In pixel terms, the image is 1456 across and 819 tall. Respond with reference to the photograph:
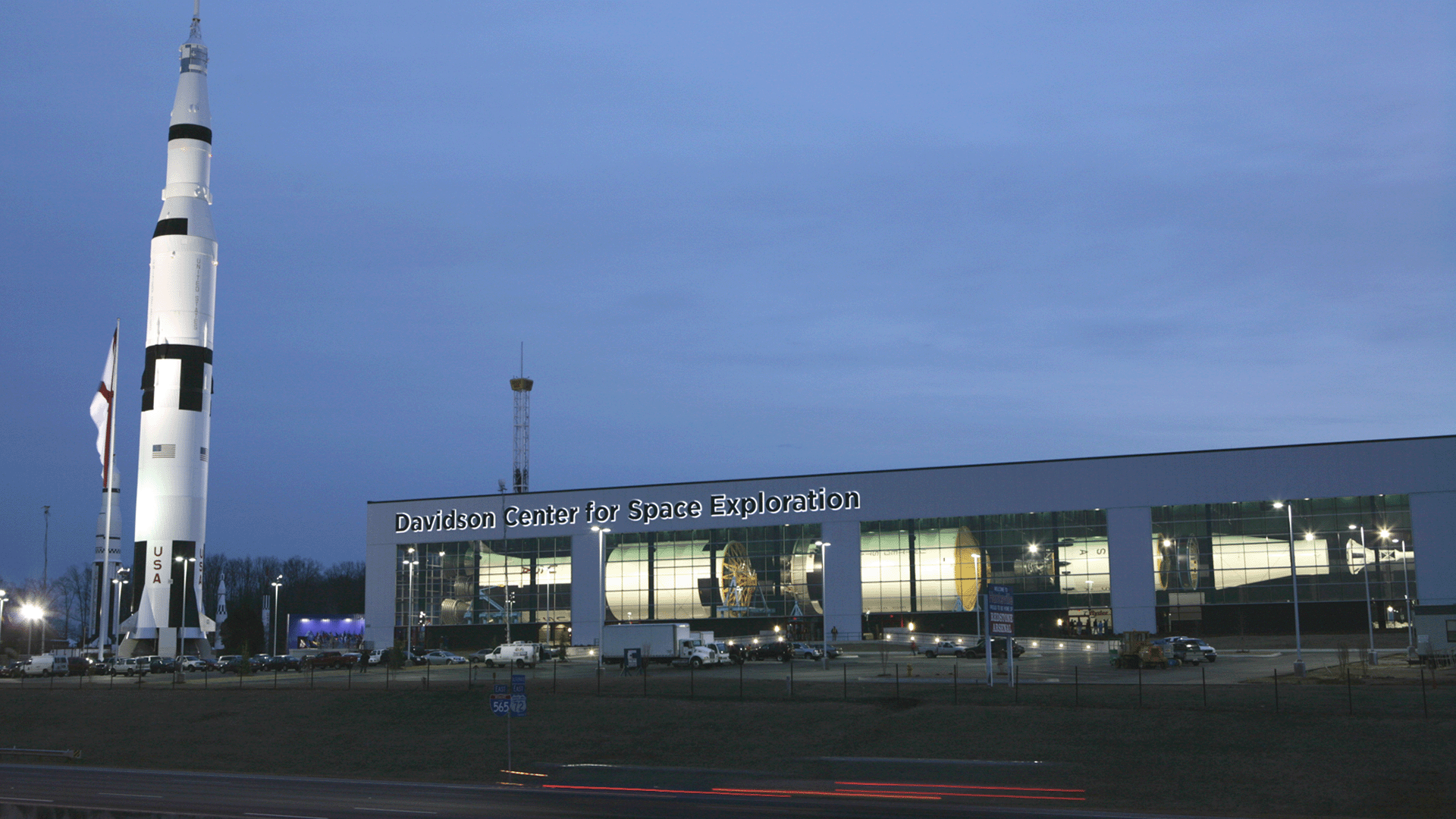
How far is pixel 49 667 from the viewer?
3246 inches

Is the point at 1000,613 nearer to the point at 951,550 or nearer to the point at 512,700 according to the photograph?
the point at 512,700

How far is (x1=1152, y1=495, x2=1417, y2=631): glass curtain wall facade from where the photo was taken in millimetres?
90250

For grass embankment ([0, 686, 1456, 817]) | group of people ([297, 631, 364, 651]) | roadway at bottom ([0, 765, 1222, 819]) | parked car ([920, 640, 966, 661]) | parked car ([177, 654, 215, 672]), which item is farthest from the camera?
group of people ([297, 631, 364, 651])

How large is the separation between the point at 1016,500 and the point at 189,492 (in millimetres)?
65330

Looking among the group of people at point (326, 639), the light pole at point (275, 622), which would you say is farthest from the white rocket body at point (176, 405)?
the group of people at point (326, 639)

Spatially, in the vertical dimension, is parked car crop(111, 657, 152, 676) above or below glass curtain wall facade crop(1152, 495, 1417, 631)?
below

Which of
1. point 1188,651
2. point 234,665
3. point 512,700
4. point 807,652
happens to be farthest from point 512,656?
point 512,700

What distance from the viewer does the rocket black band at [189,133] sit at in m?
90.4

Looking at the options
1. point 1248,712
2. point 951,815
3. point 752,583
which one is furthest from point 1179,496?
point 951,815

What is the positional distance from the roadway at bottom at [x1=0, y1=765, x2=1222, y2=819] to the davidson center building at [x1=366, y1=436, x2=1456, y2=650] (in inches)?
1895

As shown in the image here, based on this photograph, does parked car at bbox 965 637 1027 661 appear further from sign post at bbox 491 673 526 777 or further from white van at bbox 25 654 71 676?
white van at bbox 25 654 71 676

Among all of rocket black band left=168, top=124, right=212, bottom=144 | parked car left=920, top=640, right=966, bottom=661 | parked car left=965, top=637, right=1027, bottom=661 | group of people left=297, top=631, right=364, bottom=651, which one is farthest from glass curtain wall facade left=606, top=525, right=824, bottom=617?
group of people left=297, top=631, right=364, bottom=651

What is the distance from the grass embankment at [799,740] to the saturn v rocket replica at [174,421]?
94.8ft

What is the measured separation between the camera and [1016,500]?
9962cm
